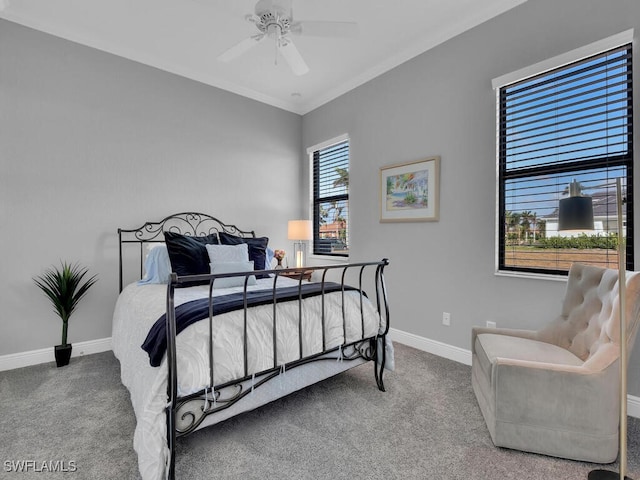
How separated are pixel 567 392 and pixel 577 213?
2.87 feet

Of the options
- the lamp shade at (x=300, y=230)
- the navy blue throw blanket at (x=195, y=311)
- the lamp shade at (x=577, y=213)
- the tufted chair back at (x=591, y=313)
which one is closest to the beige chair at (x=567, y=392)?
the tufted chair back at (x=591, y=313)

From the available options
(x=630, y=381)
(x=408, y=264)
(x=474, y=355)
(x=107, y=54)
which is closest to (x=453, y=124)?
(x=408, y=264)

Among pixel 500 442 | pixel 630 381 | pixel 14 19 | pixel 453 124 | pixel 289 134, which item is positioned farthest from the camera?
pixel 289 134

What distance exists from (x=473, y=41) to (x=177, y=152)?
3.04m

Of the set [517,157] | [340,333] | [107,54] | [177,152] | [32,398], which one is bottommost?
[32,398]

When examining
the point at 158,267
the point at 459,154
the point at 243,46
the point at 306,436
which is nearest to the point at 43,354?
the point at 158,267

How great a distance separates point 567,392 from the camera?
5.00 ft

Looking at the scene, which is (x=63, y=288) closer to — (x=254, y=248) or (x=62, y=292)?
(x=62, y=292)

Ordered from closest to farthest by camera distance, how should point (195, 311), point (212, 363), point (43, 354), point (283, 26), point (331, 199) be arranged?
point (212, 363)
point (195, 311)
point (283, 26)
point (43, 354)
point (331, 199)

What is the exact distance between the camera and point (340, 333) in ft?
6.92

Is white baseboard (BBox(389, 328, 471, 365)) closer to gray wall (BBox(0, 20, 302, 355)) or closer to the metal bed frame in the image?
the metal bed frame

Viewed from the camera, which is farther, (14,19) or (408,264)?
(408,264)

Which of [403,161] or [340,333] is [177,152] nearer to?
[403,161]

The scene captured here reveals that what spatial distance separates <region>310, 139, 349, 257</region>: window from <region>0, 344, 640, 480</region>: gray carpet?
2.03 meters
